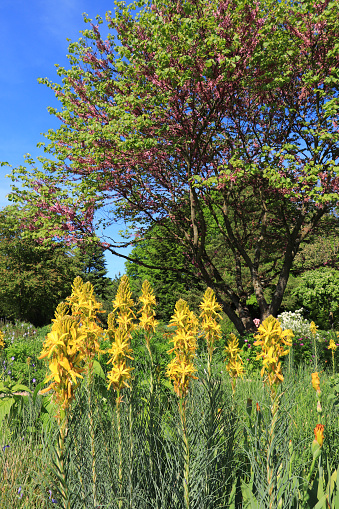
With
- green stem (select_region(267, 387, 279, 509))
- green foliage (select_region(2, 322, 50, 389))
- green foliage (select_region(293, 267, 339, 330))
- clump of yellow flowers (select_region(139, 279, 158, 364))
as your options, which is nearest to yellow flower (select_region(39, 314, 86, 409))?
clump of yellow flowers (select_region(139, 279, 158, 364))

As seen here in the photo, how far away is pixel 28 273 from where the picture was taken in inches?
769

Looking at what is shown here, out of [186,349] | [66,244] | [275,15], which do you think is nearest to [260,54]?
[275,15]

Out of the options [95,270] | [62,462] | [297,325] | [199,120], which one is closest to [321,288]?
[297,325]

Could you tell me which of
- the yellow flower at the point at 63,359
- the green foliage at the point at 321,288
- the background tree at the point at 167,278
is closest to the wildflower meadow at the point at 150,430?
the yellow flower at the point at 63,359

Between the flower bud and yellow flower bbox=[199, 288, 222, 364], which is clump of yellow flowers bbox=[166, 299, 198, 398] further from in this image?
the flower bud

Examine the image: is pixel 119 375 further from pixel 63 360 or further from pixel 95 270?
pixel 95 270

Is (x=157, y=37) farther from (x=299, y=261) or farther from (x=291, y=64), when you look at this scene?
(x=299, y=261)

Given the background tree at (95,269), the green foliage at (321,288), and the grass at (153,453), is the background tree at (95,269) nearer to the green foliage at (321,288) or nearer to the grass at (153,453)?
the green foliage at (321,288)

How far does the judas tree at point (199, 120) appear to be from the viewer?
686 centimetres

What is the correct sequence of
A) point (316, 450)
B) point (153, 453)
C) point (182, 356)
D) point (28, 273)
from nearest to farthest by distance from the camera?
point (182, 356) < point (316, 450) < point (153, 453) < point (28, 273)

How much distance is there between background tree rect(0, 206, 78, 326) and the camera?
65.2 feet

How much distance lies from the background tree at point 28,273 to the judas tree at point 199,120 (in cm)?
1041

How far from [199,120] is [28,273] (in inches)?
580

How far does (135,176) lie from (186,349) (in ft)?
26.4
